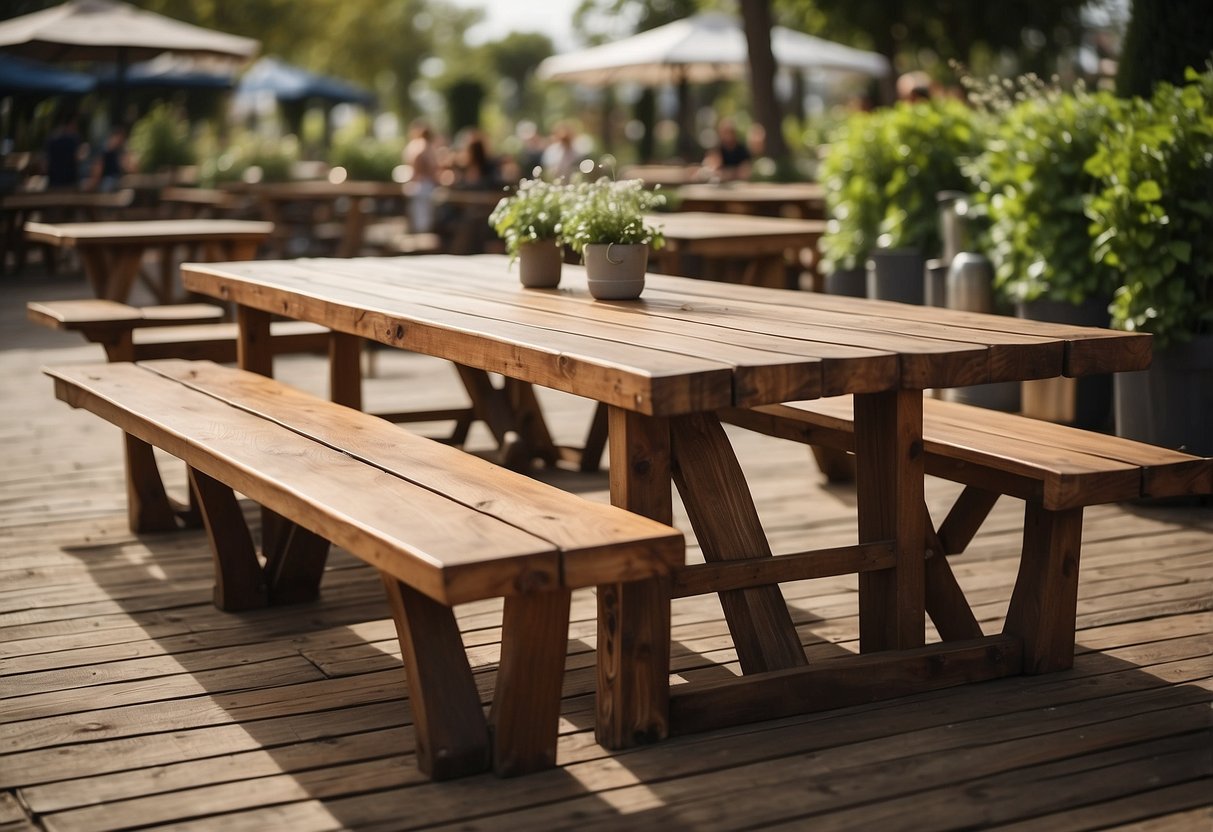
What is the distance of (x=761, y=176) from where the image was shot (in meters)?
11.3

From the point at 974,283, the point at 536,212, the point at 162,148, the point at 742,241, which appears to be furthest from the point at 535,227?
the point at 162,148

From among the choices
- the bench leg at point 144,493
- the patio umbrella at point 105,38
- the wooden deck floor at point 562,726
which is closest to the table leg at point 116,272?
the bench leg at point 144,493

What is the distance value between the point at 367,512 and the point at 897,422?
40.8 inches

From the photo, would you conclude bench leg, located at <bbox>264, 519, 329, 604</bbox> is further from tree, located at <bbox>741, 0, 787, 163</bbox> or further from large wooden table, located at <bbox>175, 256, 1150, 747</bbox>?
tree, located at <bbox>741, 0, 787, 163</bbox>

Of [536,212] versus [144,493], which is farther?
[144,493]

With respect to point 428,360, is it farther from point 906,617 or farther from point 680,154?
point 680,154

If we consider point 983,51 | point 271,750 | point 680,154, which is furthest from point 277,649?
point 983,51

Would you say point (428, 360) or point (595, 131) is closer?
point (428, 360)

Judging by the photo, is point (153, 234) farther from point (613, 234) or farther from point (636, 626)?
→ point (636, 626)

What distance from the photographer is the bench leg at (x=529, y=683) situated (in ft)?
7.74

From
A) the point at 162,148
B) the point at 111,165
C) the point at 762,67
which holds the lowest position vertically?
the point at 111,165

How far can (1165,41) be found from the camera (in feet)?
18.2

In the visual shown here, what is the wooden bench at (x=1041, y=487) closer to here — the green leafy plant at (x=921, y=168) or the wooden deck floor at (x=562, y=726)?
the wooden deck floor at (x=562, y=726)

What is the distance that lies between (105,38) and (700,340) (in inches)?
398
